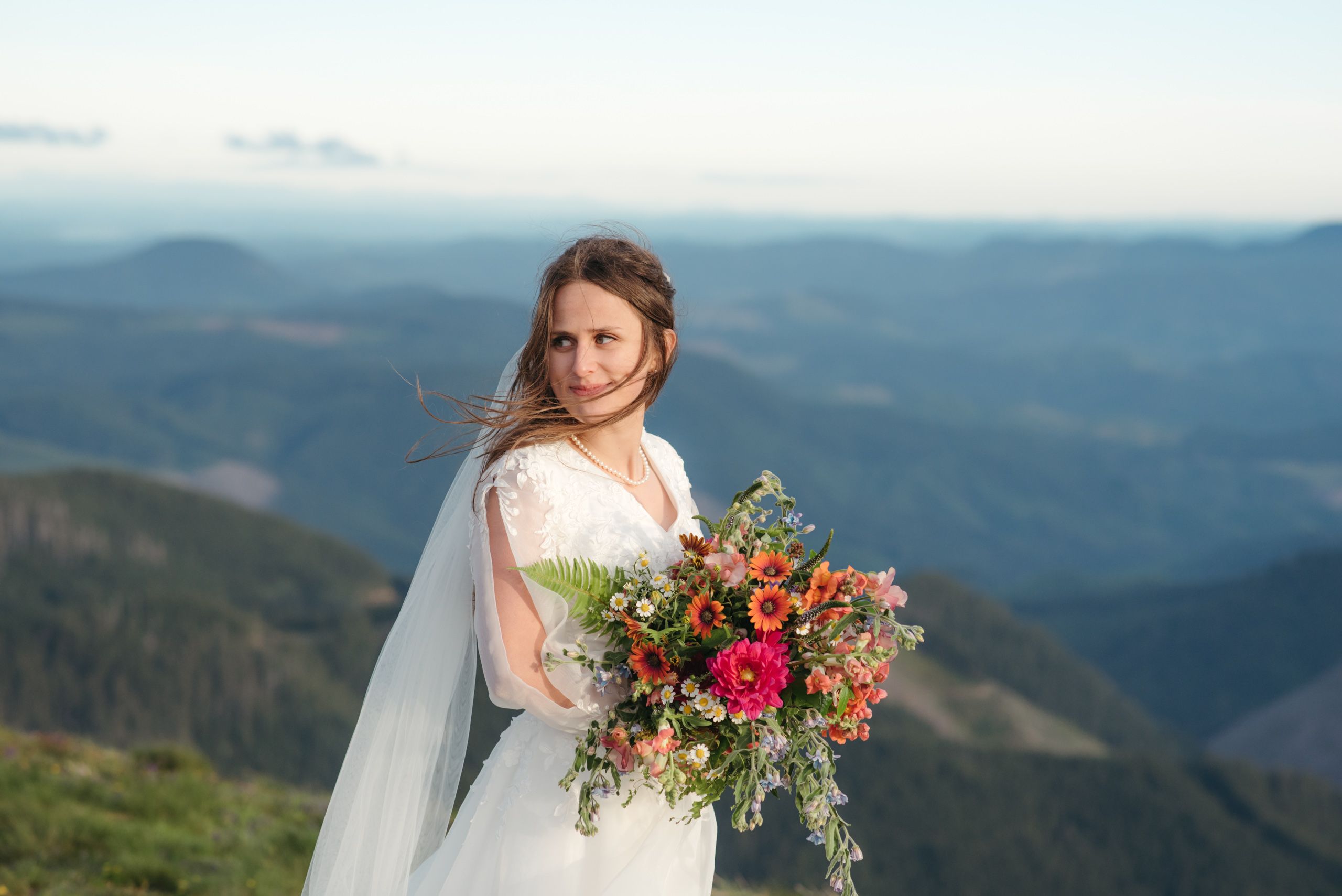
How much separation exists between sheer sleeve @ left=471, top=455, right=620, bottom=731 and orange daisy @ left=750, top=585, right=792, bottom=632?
0.58m

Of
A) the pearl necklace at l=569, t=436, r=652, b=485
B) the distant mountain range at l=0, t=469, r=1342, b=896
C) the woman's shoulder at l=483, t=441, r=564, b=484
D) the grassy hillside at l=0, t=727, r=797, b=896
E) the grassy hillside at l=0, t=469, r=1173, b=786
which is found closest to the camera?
the woman's shoulder at l=483, t=441, r=564, b=484

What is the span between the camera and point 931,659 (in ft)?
348

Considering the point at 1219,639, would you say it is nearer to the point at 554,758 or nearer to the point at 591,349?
the point at 554,758

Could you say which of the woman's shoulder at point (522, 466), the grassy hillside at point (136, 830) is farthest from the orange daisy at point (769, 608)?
the grassy hillside at point (136, 830)

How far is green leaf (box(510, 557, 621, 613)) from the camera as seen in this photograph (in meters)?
3.25

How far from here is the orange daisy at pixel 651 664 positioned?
3.19 meters

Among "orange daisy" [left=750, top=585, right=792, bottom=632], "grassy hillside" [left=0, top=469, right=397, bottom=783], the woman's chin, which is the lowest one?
"grassy hillside" [left=0, top=469, right=397, bottom=783]

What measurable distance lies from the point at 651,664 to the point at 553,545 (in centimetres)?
56

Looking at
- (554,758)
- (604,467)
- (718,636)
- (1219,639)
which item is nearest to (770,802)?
(554,758)

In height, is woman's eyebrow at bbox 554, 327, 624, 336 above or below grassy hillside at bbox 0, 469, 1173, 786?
above

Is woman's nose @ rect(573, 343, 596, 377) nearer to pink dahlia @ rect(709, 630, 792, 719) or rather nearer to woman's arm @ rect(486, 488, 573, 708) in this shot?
woman's arm @ rect(486, 488, 573, 708)

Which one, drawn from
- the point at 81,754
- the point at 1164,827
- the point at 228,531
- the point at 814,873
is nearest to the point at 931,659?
the point at 1164,827

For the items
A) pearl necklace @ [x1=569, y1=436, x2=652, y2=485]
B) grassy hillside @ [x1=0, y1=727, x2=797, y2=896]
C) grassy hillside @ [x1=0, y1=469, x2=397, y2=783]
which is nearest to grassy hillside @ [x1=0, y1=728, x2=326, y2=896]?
grassy hillside @ [x1=0, y1=727, x2=797, y2=896]

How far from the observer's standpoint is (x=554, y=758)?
369 centimetres
